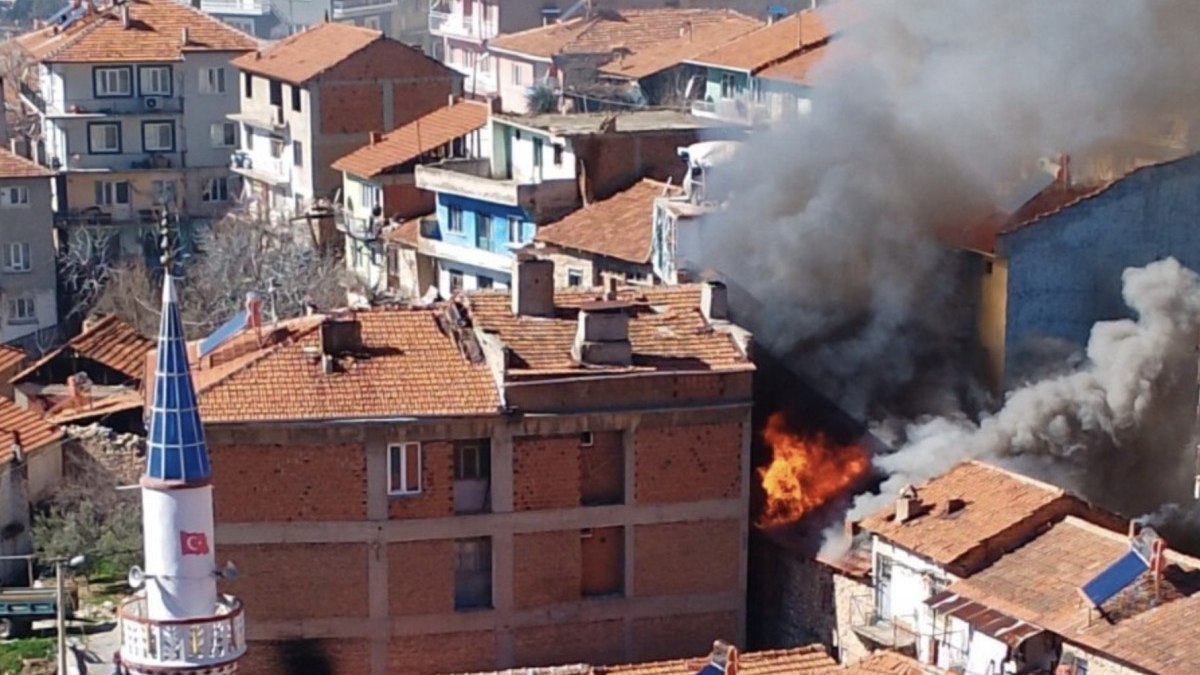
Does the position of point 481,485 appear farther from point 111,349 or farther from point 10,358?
point 10,358

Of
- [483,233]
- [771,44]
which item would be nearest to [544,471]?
[483,233]

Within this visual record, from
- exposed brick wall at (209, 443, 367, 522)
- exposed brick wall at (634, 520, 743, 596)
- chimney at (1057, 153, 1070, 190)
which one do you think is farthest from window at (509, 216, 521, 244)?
exposed brick wall at (209, 443, 367, 522)

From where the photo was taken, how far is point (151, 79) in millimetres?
66062

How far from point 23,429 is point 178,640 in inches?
666

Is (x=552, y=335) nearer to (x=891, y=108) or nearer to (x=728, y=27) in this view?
(x=891, y=108)

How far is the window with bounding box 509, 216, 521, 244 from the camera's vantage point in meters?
50.2

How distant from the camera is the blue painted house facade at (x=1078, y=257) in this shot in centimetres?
3809

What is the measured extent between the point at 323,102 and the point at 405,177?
21.2 ft

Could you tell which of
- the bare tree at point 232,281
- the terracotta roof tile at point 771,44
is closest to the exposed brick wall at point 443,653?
the bare tree at point 232,281

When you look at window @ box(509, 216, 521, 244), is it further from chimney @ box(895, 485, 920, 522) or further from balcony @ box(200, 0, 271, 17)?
balcony @ box(200, 0, 271, 17)

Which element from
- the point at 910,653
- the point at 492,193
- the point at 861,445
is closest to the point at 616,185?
the point at 492,193

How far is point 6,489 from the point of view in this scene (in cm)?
3994

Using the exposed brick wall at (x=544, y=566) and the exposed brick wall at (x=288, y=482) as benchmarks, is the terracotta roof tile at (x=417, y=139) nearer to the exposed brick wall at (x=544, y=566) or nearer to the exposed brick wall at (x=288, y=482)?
the exposed brick wall at (x=544, y=566)

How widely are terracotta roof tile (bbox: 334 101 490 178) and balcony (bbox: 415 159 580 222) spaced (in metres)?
2.15
